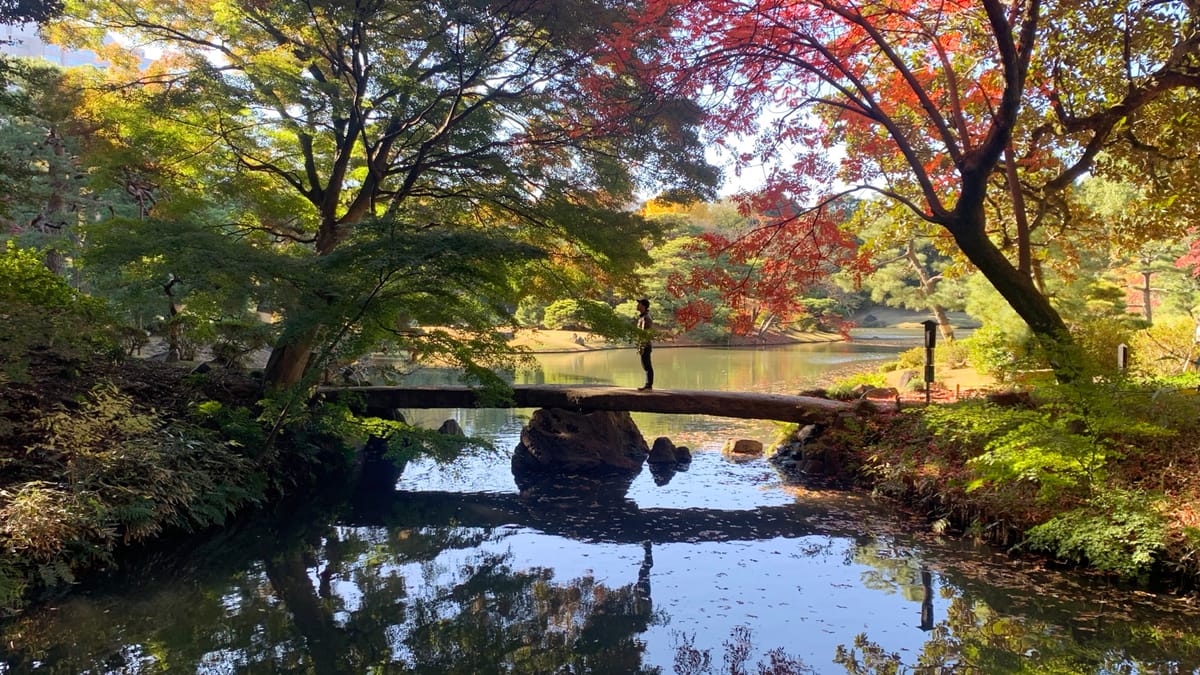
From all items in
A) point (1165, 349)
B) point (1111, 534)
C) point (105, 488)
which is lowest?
point (1111, 534)

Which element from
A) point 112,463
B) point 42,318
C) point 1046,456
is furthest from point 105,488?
point 1046,456

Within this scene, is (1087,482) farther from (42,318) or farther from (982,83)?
(42,318)

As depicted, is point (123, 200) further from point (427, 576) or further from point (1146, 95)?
point (1146, 95)

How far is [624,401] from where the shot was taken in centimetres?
1021

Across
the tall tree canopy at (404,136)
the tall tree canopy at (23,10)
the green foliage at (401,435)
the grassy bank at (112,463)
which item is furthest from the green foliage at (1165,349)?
the tall tree canopy at (23,10)

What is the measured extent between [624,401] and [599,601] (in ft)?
16.1

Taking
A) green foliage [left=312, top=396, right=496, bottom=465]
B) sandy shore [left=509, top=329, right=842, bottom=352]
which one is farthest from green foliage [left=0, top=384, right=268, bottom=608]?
sandy shore [left=509, top=329, right=842, bottom=352]

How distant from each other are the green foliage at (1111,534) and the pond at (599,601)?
0.74 feet

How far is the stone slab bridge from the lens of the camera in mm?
9742

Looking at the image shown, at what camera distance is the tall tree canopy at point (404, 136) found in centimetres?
732

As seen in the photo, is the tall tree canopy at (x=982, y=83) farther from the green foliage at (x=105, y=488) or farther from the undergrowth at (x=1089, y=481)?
the green foliage at (x=105, y=488)

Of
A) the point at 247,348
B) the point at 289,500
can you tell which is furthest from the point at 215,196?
the point at 289,500

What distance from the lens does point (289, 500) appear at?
862 centimetres

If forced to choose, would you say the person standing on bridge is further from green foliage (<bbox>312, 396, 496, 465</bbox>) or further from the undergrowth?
the undergrowth
